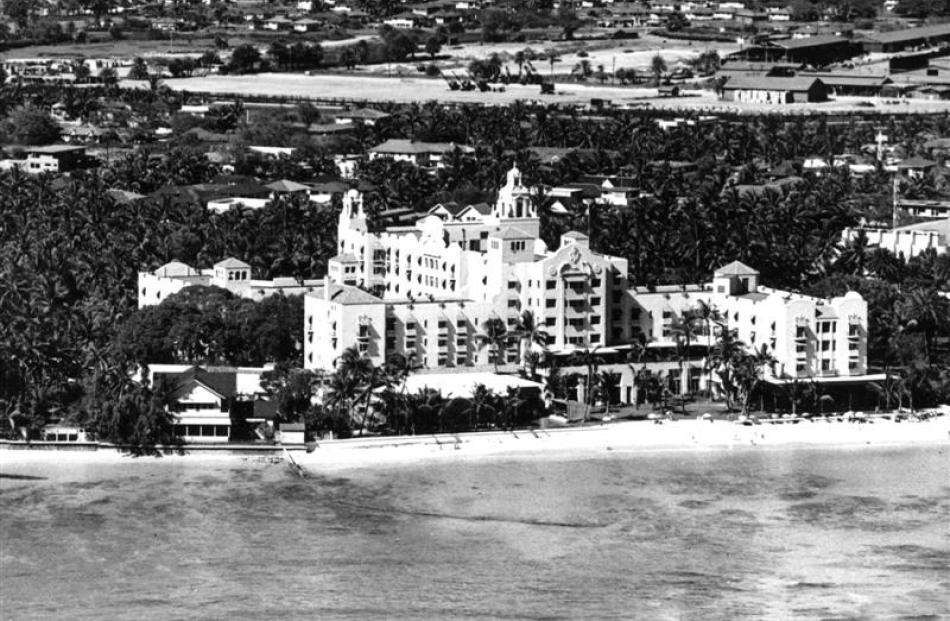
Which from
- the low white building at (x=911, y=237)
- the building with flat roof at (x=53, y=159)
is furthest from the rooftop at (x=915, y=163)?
the building with flat roof at (x=53, y=159)

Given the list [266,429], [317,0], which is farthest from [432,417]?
[317,0]

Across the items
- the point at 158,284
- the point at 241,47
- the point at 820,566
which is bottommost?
the point at 820,566

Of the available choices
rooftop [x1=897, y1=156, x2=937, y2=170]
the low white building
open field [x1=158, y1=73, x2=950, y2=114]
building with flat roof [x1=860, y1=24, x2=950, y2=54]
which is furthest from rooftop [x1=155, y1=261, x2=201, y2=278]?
building with flat roof [x1=860, y1=24, x2=950, y2=54]

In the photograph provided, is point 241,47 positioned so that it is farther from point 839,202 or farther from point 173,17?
point 839,202

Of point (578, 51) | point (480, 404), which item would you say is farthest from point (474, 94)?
point (480, 404)

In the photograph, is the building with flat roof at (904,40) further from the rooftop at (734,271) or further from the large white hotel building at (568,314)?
the rooftop at (734,271)
